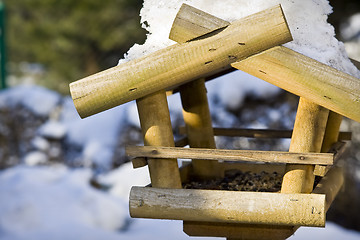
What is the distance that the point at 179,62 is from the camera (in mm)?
1569

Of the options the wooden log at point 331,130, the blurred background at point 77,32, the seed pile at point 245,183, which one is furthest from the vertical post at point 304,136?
the blurred background at point 77,32

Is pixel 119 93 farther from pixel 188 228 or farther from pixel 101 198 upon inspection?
pixel 101 198

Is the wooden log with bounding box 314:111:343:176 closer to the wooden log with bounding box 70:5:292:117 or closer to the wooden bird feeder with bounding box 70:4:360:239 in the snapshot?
the wooden bird feeder with bounding box 70:4:360:239

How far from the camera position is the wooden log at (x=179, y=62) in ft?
4.97

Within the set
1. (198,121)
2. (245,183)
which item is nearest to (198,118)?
(198,121)

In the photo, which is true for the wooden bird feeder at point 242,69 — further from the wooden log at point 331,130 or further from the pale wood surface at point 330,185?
the wooden log at point 331,130

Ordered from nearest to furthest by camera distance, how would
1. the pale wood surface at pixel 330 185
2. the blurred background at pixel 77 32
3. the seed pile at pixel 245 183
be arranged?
the pale wood surface at pixel 330 185
the seed pile at pixel 245 183
the blurred background at pixel 77 32

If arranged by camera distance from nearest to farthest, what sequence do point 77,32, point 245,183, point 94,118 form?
point 245,183
point 94,118
point 77,32

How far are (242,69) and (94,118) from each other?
4.37m

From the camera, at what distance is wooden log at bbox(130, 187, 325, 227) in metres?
1.58

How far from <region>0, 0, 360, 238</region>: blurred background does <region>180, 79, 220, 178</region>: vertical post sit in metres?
2.30

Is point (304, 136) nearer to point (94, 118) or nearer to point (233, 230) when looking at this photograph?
point (233, 230)

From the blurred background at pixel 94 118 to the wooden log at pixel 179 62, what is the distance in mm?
2992

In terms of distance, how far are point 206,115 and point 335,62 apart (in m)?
0.79
